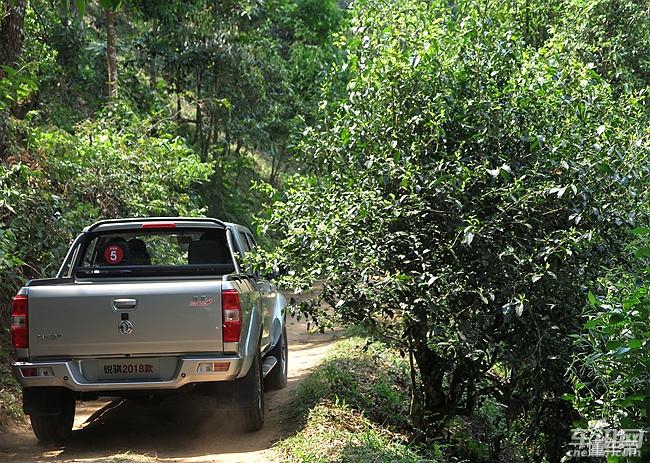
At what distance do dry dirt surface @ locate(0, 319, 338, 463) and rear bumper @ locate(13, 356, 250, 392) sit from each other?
1.84ft

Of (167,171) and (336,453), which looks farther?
(167,171)

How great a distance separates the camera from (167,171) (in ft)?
45.7

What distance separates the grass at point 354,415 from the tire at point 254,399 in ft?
1.25

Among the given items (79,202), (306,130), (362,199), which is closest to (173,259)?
(79,202)

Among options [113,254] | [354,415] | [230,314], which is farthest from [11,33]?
[354,415]

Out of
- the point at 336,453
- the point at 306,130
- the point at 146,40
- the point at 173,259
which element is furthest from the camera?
the point at 146,40

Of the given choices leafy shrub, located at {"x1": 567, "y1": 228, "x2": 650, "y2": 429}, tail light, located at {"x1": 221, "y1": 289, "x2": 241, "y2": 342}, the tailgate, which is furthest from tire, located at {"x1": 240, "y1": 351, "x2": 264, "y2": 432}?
leafy shrub, located at {"x1": 567, "y1": 228, "x2": 650, "y2": 429}

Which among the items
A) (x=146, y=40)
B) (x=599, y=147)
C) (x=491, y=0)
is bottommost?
(x=599, y=147)

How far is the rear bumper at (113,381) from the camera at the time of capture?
20.9 feet

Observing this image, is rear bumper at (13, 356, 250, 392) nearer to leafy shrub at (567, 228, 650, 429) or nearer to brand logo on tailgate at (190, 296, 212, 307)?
brand logo on tailgate at (190, 296, 212, 307)

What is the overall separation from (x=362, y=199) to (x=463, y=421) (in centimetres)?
340

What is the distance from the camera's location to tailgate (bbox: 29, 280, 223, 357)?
631 centimetres

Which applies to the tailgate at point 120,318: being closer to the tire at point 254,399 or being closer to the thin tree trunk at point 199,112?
the tire at point 254,399

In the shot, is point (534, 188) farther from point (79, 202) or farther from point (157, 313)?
point (79, 202)
